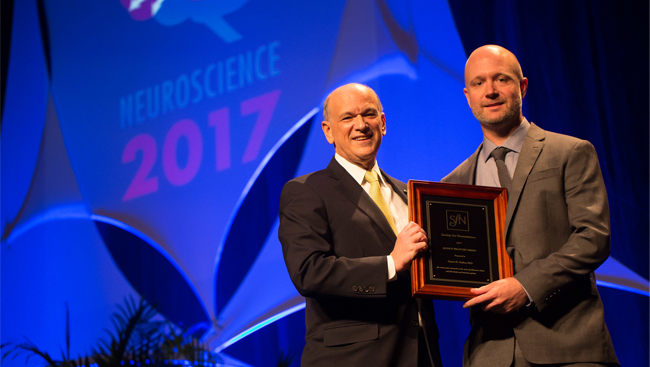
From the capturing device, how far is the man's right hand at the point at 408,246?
1975 millimetres

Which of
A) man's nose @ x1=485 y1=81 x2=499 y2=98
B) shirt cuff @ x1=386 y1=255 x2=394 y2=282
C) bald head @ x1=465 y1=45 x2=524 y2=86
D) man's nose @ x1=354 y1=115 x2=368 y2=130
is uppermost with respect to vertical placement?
bald head @ x1=465 y1=45 x2=524 y2=86

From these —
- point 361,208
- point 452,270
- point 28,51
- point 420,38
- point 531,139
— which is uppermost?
point 28,51

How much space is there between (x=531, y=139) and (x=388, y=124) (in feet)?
5.17

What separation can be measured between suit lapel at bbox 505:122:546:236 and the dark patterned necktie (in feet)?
0.19

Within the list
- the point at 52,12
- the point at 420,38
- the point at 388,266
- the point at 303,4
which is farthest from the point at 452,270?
the point at 52,12

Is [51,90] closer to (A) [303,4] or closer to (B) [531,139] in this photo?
(A) [303,4]

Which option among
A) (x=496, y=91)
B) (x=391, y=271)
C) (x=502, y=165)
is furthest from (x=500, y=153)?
(x=391, y=271)

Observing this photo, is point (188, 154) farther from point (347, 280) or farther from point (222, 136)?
point (347, 280)

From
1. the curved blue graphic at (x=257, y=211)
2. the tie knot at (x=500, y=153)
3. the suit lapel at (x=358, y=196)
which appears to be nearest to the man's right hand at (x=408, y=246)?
the suit lapel at (x=358, y=196)

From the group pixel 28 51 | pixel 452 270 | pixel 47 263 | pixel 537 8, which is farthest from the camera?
pixel 28 51

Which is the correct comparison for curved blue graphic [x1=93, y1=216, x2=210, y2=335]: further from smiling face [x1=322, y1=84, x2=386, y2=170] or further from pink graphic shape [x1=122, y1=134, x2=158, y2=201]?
smiling face [x1=322, y1=84, x2=386, y2=170]

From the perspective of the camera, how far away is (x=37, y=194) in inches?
211

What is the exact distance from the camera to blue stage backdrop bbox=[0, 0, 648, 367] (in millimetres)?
3529

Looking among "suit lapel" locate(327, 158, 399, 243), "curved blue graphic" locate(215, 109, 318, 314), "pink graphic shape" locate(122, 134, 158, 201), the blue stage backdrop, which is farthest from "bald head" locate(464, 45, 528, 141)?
"pink graphic shape" locate(122, 134, 158, 201)
